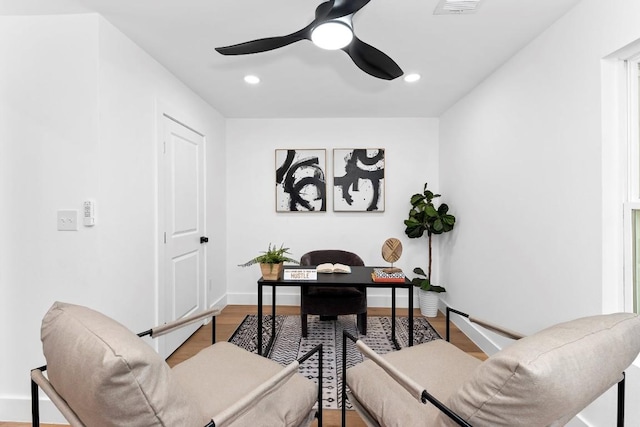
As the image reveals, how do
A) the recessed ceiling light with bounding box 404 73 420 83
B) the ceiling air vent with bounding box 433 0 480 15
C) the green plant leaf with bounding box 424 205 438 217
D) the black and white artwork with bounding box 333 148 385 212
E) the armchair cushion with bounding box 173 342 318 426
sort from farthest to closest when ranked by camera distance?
the black and white artwork with bounding box 333 148 385 212 → the green plant leaf with bounding box 424 205 438 217 → the recessed ceiling light with bounding box 404 73 420 83 → the ceiling air vent with bounding box 433 0 480 15 → the armchair cushion with bounding box 173 342 318 426

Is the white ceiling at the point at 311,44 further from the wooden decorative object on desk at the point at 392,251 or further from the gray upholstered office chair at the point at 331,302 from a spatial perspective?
the gray upholstered office chair at the point at 331,302

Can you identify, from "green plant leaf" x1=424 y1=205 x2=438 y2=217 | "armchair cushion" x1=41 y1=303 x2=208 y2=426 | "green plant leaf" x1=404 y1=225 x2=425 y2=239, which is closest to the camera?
"armchair cushion" x1=41 y1=303 x2=208 y2=426

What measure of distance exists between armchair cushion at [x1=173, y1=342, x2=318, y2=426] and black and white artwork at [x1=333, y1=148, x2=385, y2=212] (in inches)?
104

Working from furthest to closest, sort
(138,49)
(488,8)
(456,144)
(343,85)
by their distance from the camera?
1. (456,144)
2. (343,85)
3. (138,49)
4. (488,8)

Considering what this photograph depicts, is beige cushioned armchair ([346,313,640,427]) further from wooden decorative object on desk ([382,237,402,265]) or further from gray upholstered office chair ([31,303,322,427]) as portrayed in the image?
wooden decorative object on desk ([382,237,402,265])

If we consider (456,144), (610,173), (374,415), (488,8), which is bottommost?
(374,415)

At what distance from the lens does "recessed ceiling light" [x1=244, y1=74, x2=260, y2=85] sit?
2.83 m

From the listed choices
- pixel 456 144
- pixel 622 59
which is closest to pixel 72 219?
pixel 622 59

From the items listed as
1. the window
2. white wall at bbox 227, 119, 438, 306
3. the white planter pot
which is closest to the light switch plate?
white wall at bbox 227, 119, 438, 306

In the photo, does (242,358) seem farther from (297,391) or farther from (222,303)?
(222,303)

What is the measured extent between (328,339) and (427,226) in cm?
168

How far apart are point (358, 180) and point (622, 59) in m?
2.68

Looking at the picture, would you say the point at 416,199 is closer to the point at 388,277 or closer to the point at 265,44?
the point at 388,277

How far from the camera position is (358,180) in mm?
4059
